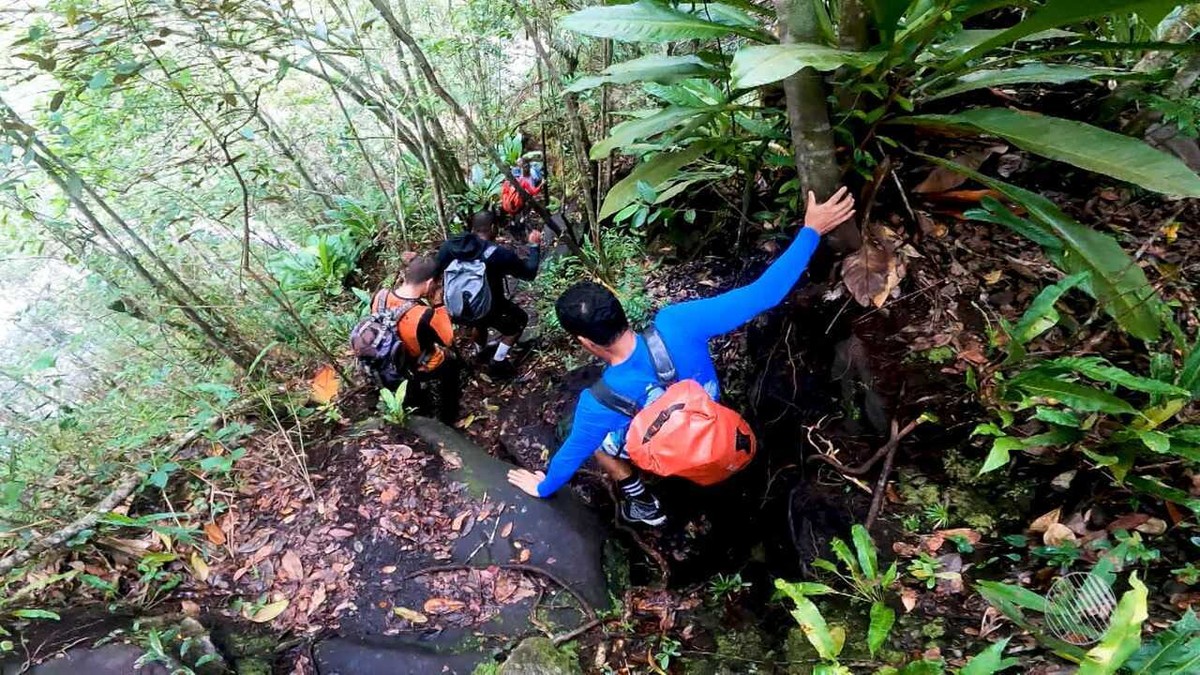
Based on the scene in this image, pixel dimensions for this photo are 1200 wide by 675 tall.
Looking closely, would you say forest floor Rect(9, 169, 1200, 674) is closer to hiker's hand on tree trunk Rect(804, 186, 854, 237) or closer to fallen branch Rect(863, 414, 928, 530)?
fallen branch Rect(863, 414, 928, 530)

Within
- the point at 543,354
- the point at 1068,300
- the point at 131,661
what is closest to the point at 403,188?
the point at 543,354

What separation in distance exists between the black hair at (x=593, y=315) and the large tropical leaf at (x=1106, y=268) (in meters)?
1.52

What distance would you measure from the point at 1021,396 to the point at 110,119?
15.2 ft

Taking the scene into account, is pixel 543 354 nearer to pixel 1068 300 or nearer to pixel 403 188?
pixel 403 188

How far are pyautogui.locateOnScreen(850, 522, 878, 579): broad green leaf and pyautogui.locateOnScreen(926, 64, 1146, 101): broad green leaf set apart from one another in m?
1.81

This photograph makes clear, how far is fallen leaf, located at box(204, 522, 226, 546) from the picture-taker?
3.22 m

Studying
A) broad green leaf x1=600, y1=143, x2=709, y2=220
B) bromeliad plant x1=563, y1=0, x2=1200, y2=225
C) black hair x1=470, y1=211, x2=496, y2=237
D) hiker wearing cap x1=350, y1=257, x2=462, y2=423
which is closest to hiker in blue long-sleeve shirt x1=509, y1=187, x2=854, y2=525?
bromeliad plant x1=563, y1=0, x2=1200, y2=225

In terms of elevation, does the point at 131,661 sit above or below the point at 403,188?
below

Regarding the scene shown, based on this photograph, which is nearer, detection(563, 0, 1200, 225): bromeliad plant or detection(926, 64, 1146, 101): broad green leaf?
detection(563, 0, 1200, 225): bromeliad plant

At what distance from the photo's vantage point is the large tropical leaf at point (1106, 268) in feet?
6.80

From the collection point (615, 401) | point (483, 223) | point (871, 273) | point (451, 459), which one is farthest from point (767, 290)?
point (483, 223)

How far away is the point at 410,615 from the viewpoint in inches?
117

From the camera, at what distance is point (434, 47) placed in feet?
14.2

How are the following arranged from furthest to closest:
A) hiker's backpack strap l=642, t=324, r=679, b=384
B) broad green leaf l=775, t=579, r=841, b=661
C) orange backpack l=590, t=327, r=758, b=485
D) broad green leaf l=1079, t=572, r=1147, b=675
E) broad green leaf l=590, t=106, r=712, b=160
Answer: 1. broad green leaf l=590, t=106, r=712, b=160
2. hiker's backpack strap l=642, t=324, r=679, b=384
3. orange backpack l=590, t=327, r=758, b=485
4. broad green leaf l=775, t=579, r=841, b=661
5. broad green leaf l=1079, t=572, r=1147, b=675
